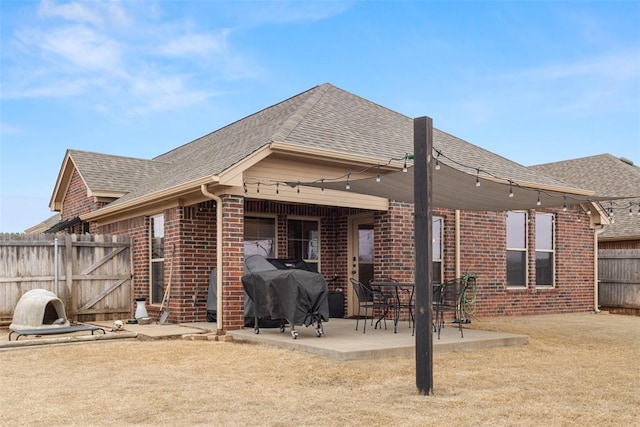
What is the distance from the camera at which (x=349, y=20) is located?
1248 cm

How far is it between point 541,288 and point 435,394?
33.7ft

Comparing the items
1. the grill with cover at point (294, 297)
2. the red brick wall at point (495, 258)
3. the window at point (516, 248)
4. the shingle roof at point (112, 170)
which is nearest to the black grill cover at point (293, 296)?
the grill with cover at point (294, 297)

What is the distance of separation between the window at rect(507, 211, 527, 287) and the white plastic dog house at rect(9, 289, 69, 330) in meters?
9.54

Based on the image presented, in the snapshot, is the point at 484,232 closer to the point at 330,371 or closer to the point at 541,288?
the point at 541,288

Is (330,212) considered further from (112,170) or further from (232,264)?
(112,170)

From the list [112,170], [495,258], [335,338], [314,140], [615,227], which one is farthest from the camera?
[615,227]

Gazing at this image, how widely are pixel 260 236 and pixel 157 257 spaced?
79.8 inches

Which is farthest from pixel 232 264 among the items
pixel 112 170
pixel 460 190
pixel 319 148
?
pixel 112 170

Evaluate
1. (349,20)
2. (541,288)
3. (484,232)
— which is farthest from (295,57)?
(541,288)

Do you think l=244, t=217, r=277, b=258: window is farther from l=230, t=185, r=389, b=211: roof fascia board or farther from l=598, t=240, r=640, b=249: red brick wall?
l=598, t=240, r=640, b=249: red brick wall

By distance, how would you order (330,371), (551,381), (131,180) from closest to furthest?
(551,381), (330,371), (131,180)

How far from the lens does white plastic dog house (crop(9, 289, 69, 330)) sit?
10.2 metres

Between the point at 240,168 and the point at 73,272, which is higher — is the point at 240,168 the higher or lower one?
the higher one

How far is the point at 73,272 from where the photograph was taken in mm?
12461
